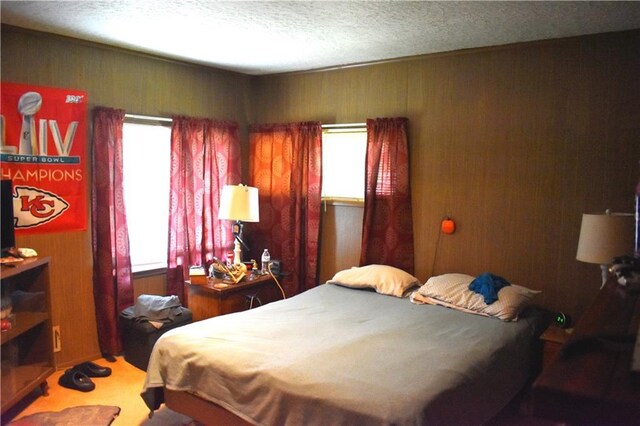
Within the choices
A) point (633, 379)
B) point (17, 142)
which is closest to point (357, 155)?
point (17, 142)

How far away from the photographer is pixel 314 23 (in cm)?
291

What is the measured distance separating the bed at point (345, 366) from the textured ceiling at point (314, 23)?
5.78 feet

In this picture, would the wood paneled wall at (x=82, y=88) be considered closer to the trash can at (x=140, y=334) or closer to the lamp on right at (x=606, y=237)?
the trash can at (x=140, y=334)

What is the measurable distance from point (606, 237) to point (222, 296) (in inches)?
98.8

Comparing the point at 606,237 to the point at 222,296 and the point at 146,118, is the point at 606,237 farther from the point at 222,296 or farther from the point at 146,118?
the point at 146,118

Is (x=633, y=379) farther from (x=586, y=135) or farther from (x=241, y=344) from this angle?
(x=586, y=135)

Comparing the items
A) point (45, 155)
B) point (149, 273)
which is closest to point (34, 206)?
point (45, 155)

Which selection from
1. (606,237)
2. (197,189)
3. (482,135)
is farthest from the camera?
(197,189)

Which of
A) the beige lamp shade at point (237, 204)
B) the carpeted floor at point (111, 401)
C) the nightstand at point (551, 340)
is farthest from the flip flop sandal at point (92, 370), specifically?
the nightstand at point (551, 340)

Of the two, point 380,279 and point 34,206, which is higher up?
point 34,206

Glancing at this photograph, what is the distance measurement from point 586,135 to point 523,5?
1.03m

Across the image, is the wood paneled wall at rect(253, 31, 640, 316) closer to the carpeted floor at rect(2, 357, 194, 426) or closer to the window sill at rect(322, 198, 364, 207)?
the window sill at rect(322, 198, 364, 207)

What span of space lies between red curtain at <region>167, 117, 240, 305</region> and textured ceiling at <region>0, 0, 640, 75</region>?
0.71m

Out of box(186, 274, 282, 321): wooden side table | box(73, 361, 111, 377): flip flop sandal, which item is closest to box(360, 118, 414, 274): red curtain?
box(186, 274, 282, 321): wooden side table
